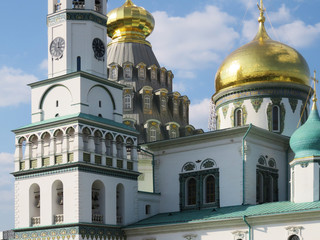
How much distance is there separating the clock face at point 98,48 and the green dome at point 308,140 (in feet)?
30.5

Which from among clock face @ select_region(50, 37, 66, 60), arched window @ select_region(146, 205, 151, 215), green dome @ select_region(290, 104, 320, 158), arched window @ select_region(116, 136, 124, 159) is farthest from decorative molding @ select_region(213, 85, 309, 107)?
clock face @ select_region(50, 37, 66, 60)

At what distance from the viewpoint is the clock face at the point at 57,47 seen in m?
31.0

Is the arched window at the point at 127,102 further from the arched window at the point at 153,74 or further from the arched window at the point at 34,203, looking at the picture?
the arched window at the point at 34,203

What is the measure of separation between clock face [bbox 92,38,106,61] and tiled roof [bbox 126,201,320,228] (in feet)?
24.9

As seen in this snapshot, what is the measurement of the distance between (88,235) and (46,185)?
2.89 m

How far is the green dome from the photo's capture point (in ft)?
92.6

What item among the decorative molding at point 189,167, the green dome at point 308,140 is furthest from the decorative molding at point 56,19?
the green dome at point 308,140

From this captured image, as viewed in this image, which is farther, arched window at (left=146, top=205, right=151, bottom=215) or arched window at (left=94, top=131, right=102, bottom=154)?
arched window at (left=146, top=205, right=151, bottom=215)

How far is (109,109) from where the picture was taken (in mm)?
31531

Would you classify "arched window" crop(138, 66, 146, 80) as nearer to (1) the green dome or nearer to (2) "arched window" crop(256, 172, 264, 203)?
(2) "arched window" crop(256, 172, 264, 203)

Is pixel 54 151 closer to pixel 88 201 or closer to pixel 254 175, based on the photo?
pixel 88 201

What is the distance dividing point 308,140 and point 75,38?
1090cm

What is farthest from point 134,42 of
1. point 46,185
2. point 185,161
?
point 46,185

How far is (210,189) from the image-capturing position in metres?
31.9
